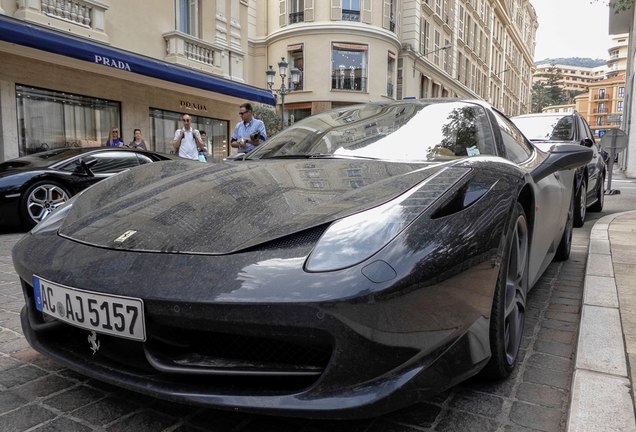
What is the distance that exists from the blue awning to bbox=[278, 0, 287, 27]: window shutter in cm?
1308

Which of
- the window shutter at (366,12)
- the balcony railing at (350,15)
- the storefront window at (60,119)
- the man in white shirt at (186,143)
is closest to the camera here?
the man in white shirt at (186,143)

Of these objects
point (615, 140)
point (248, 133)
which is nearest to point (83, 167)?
point (248, 133)

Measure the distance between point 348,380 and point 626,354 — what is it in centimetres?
149

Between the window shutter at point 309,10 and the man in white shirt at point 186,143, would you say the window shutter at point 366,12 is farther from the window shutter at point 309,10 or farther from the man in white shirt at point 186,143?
the man in white shirt at point 186,143

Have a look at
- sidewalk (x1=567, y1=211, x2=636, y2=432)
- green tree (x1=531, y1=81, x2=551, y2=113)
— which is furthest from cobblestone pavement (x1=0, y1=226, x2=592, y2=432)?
green tree (x1=531, y1=81, x2=551, y2=113)

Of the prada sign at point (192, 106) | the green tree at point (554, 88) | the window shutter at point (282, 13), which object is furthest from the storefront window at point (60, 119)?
the green tree at point (554, 88)

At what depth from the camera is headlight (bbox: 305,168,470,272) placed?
138 centimetres

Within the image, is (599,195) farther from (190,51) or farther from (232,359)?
(190,51)

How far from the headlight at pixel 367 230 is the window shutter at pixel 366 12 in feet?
85.1

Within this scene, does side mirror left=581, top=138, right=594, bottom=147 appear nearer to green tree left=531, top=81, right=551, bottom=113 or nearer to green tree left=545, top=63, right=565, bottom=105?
green tree left=531, top=81, right=551, bottom=113

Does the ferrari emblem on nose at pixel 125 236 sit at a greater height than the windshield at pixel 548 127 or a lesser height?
lesser

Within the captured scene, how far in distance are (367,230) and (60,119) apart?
1184cm

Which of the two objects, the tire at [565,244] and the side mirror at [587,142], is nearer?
the tire at [565,244]

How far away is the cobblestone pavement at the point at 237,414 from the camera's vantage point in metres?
1.61
